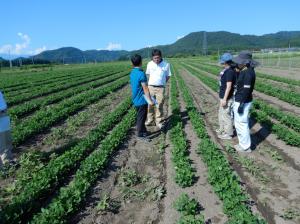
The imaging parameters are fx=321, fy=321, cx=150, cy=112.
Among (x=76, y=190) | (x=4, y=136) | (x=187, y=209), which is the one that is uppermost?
(x=4, y=136)

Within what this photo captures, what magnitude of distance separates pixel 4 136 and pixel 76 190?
2.21 metres

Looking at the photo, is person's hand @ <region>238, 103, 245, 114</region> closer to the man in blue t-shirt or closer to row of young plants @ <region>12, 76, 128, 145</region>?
the man in blue t-shirt

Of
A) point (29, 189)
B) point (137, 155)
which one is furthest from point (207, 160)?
point (29, 189)

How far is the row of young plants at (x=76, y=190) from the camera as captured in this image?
438 cm

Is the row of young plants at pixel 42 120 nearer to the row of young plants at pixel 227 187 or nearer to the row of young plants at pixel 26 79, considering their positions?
the row of young plants at pixel 227 187

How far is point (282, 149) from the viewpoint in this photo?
745 centimetres

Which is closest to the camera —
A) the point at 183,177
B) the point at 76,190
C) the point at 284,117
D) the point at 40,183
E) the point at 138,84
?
the point at 76,190

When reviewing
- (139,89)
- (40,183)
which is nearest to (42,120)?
(139,89)

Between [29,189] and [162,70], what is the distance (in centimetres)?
508

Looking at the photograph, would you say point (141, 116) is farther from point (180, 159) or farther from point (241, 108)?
point (241, 108)

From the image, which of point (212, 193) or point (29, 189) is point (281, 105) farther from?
point (29, 189)

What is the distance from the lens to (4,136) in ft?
20.6

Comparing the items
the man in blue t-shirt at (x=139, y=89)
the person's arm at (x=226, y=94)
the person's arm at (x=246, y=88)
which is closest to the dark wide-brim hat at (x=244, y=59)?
the person's arm at (x=246, y=88)

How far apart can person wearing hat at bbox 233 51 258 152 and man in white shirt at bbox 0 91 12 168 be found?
4792mm
